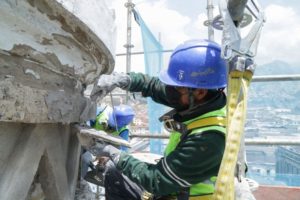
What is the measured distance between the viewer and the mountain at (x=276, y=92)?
4.27m

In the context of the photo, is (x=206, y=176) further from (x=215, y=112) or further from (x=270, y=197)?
(x=270, y=197)

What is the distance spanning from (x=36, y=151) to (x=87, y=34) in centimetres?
56

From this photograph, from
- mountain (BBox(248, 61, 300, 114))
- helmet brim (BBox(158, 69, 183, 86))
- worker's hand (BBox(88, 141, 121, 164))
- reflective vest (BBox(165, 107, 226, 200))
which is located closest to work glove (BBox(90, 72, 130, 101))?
worker's hand (BBox(88, 141, 121, 164))

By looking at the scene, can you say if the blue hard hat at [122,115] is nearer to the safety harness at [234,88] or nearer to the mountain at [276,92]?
the mountain at [276,92]

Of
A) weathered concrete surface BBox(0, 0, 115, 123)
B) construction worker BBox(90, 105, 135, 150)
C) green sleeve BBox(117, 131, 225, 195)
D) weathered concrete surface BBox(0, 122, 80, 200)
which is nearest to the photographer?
weathered concrete surface BBox(0, 0, 115, 123)

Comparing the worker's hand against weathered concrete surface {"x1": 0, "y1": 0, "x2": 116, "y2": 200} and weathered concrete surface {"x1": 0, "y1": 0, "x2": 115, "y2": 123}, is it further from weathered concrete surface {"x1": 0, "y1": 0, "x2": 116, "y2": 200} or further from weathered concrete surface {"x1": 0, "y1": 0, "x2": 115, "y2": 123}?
weathered concrete surface {"x1": 0, "y1": 0, "x2": 115, "y2": 123}

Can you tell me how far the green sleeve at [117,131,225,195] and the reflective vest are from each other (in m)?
0.05

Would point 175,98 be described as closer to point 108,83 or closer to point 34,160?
point 108,83

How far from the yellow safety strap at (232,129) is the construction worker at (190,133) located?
1.70 feet

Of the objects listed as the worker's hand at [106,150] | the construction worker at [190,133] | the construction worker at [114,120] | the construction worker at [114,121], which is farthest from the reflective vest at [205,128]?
the construction worker at [114,120]

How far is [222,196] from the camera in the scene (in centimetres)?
152

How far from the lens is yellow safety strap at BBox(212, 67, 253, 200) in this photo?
4.90 feet

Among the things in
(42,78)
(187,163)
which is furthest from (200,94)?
(42,78)

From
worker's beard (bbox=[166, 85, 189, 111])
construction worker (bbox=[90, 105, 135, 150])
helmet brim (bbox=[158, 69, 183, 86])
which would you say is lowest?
construction worker (bbox=[90, 105, 135, 150])
